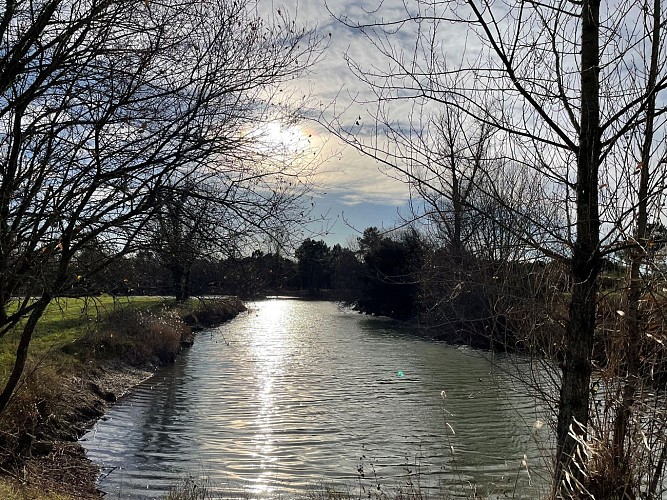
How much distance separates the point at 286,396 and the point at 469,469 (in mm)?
6844

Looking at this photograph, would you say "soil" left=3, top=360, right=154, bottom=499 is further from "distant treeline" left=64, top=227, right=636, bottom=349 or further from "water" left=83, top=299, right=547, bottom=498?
"distant treeline" left=64, top=227, right=636, bottom=349

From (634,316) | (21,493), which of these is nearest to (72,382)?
(21,493)

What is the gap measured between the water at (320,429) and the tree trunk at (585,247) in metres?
0.93

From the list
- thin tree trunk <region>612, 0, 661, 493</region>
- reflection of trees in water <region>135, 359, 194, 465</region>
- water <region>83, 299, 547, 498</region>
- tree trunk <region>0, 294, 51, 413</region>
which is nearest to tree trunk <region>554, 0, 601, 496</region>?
thin tree trunk <region>612, 0, 661, 493</region>

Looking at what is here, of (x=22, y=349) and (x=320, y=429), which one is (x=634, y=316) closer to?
(x=22, y=349)

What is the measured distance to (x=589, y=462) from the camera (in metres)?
3.88

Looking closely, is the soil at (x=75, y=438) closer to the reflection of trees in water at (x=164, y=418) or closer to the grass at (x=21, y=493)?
the grass at (x=21, y=493)

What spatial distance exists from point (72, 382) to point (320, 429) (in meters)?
6.07

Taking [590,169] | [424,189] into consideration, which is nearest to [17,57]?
[424,189]

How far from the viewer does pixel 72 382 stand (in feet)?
46.6

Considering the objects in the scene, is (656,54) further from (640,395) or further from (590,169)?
(640,395)

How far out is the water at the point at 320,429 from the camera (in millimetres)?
9297

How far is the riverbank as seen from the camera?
7.58 m

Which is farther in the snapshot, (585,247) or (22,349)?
(22,349)
